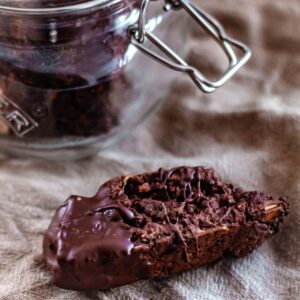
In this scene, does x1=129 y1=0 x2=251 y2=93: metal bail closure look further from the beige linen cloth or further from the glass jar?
the beige linen cloth

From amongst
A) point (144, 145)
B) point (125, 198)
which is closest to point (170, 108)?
point (144, 145)

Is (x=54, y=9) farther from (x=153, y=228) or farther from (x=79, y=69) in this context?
(x=153, y=228)

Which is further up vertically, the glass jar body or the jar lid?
the jar lid

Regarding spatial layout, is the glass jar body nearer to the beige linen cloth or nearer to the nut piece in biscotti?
the beige linen cloth

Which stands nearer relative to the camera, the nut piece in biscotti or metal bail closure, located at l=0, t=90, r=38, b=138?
the nut piece in biscotti

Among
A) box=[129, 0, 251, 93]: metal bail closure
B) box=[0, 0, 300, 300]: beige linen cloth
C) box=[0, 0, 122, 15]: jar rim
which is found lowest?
box=[0, 0, 300, 300]: beige linen cloth

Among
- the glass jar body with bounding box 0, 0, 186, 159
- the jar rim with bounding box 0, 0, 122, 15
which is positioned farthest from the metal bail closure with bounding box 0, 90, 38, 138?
the jar rim with bounding box 0, 0, 122, 15

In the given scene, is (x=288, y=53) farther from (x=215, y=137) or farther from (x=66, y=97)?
(x=66, y=97)
